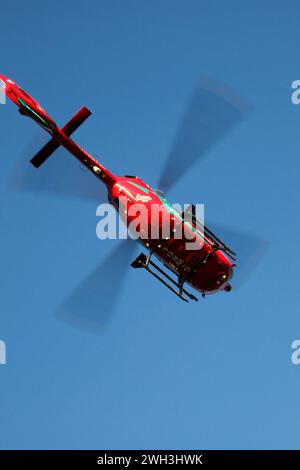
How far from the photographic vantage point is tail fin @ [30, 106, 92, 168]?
30.5 meters

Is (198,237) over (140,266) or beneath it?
over

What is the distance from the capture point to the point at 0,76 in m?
31.5

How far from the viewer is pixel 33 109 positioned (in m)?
30.3

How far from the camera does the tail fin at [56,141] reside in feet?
100

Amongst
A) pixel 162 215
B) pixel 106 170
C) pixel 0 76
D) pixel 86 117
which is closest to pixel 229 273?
pixel 162 215

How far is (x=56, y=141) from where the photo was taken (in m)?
30.8

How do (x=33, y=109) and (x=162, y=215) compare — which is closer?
(x=162, y=215)

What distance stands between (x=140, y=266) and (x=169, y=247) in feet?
4.43

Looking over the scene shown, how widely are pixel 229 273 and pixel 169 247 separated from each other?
2749mm

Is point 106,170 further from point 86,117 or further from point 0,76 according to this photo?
point 0,76

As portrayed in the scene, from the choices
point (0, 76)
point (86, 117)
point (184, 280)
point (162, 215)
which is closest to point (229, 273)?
point (184, 280)
